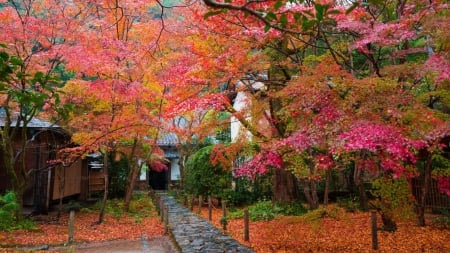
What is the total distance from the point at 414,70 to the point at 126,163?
18745 millimetres

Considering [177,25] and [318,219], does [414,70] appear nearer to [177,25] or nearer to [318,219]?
[318,219]

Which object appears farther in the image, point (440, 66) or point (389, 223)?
point (389, 223)

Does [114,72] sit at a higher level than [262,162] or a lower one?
higher

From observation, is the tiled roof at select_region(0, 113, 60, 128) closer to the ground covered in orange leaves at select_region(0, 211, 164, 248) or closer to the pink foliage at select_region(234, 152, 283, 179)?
the ground covered in orange leaves at select_region(0, 211, 164, 248)

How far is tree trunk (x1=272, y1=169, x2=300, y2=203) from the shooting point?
564 inches

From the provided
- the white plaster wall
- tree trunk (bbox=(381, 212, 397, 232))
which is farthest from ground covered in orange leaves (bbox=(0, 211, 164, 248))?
the white plaster wall

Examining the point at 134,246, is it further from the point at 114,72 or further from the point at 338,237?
the point at 114,72

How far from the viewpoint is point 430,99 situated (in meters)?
9.00

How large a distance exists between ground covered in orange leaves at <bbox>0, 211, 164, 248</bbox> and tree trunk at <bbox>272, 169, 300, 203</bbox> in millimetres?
4913

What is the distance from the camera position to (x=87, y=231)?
12.2m

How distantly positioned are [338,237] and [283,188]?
5.06m

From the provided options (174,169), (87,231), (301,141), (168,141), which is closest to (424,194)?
(301,141)

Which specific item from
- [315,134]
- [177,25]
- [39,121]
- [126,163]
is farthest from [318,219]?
[126,163]

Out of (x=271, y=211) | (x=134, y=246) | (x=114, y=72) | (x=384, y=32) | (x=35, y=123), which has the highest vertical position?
(x=114, y=72)
